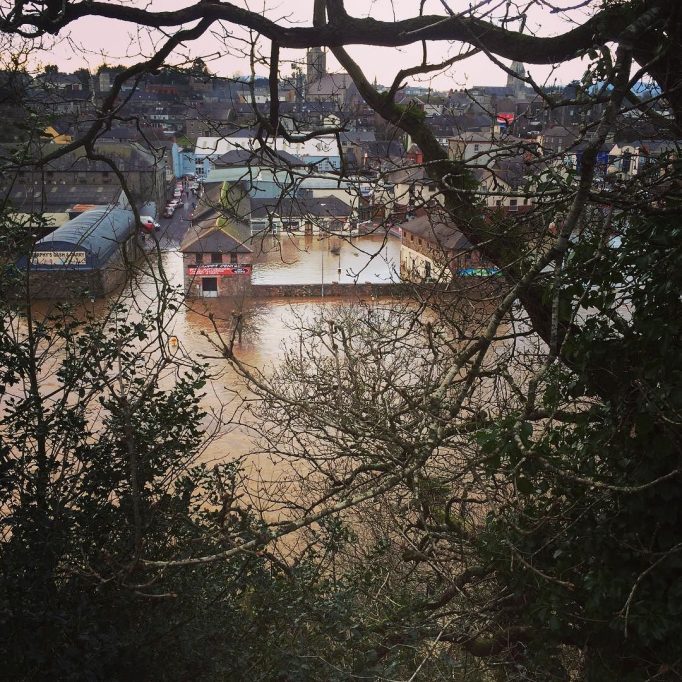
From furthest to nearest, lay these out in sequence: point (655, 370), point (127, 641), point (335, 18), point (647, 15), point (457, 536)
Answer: point (457, 536), point (127, 641), point (335, 18), point (655, 370), point (647, 15)

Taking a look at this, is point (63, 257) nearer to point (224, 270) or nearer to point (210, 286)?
point (224, 270)

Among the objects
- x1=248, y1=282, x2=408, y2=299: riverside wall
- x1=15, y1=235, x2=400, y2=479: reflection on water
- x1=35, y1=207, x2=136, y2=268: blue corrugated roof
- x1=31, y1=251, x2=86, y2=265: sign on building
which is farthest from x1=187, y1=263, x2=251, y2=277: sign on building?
x1=31, y1=251, x2=86, y2=265: sign on building

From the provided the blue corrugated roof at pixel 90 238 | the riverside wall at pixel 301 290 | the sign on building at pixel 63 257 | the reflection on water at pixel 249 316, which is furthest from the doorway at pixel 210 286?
the sign on building at pixel 63 257

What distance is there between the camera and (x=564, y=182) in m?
2.45

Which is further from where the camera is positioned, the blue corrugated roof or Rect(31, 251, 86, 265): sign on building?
the blue corrugated roof

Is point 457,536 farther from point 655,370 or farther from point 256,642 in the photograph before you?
point 655,370

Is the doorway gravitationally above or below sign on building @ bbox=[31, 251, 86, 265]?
below

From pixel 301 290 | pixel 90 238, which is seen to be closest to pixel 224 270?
pixel 301 290

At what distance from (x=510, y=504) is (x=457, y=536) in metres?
0.59

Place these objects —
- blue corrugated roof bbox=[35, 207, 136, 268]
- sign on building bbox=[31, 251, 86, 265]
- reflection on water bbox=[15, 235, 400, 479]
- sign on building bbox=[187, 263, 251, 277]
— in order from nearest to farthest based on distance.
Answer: sign on building bbox=[31, 251, 86, 265], reflection on water bbox=[15, 235, 400, 479], blue corrugated roof bbox=[35, 207, 136, 268], sign on building bbox=[187, 263, 251, 277]

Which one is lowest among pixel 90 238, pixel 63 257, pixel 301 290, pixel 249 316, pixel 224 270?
pixel 249 316

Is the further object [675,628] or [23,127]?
[23,127]

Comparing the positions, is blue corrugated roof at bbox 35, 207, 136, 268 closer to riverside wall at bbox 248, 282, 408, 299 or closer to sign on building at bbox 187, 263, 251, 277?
sign on building at bbox 187, 263, 251, 277

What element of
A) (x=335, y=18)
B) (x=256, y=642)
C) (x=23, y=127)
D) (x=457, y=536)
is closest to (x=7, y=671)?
(x=256, y=642)
